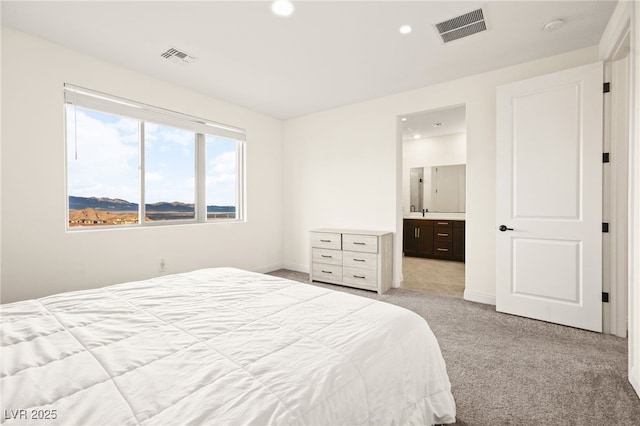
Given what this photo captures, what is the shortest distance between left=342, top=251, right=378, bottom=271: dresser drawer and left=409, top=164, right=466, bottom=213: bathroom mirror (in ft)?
11.8

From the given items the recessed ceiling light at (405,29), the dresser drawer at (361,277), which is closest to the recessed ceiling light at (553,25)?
the recessed ceiling light at (405,29)

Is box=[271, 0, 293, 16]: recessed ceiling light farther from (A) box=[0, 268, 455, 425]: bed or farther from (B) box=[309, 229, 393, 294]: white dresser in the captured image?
(B) box=[309, 229, 393, 294]: white dresser

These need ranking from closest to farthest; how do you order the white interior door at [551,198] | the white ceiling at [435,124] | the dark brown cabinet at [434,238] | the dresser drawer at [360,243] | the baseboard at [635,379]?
1. the baseboard at [635,379]
2. the white interior door at [551,198]
3. the dresser drawer at [360,243]
4. the white ceiling at [435,124]
5. the dark brown cabinet at [434,238]

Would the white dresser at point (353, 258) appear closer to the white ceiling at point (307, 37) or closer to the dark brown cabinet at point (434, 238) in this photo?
the white ceiling at point (307, 37)

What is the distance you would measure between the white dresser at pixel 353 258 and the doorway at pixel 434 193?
1.48 metres

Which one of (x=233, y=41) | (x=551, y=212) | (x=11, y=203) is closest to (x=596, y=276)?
(x=551, y=212)

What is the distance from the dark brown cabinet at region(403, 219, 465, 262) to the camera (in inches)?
233

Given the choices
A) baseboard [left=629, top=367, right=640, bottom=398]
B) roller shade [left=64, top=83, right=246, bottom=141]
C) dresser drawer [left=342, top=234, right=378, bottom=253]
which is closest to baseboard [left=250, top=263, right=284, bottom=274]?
dresser drawer [left=342, top=234, right=378, bottom=253]

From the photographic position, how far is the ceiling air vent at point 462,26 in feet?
7.67

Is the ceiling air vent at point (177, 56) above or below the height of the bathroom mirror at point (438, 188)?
above

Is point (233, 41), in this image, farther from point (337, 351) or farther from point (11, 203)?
point (337, 351)

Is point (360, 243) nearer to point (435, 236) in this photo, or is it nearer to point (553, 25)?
point (553, 25)

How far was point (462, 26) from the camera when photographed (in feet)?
8.06

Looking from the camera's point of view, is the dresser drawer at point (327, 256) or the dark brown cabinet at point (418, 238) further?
the dark brown cabinet at point (418, 238)
